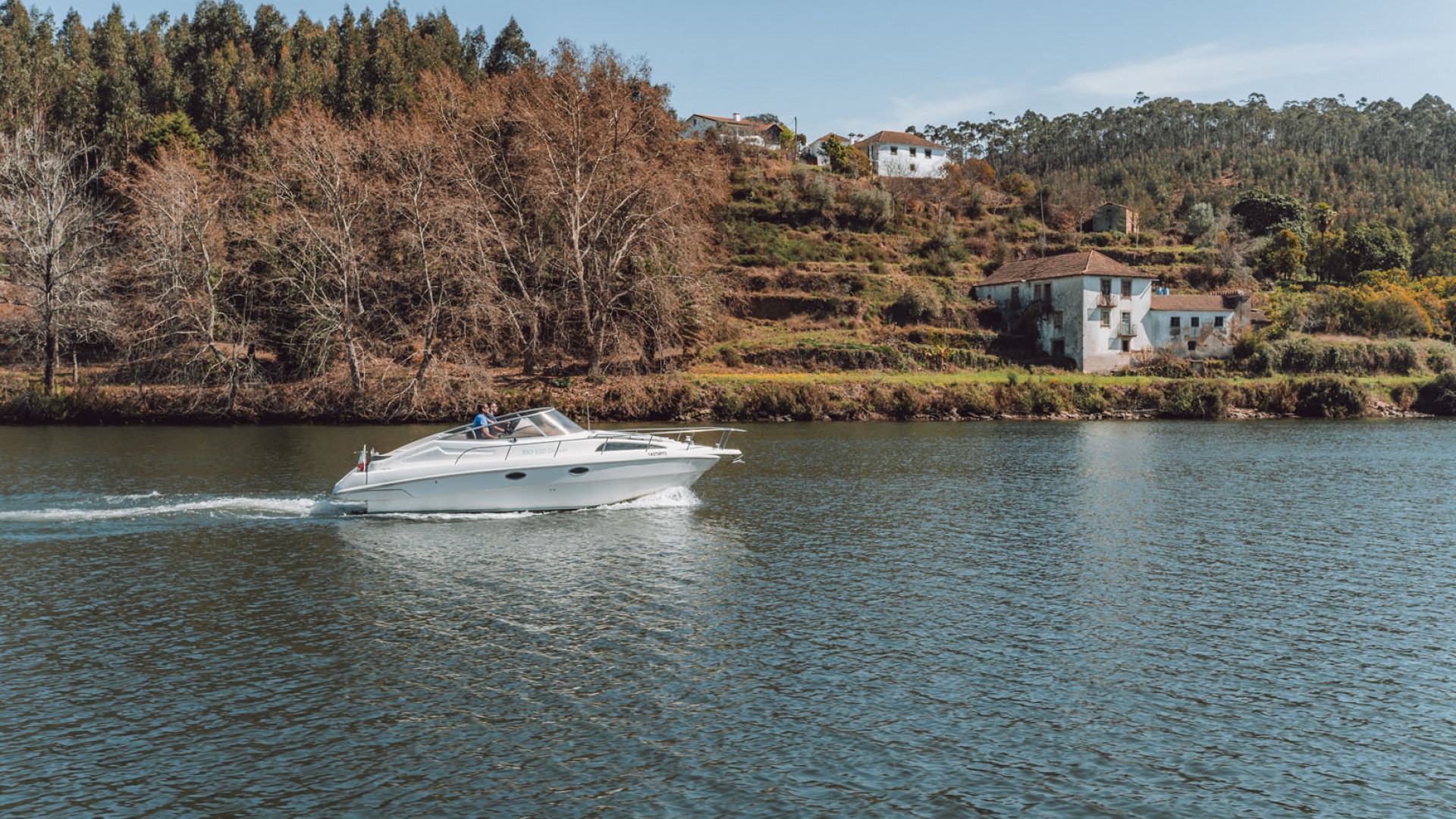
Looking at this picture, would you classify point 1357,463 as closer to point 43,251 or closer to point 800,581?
point 800,581

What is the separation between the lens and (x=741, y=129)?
128m

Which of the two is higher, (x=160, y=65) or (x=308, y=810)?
(x=160, y=65)

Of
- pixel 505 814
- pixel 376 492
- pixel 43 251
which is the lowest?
pixel 505 814

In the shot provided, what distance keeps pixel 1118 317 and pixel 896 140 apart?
58.7 meters

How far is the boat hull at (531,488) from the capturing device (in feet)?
84.2

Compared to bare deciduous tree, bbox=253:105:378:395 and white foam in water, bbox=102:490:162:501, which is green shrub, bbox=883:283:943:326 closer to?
bare deciduous tree, bbox=253:105:378:395

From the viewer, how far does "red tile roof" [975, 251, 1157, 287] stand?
81500mm

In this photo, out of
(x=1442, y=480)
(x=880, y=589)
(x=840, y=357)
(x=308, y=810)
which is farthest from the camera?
(x=840, y=357)

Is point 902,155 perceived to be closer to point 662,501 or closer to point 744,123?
point 744,123

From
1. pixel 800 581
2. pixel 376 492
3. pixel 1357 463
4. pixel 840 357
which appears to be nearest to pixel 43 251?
pixel 376 492

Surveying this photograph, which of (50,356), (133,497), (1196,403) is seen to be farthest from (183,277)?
(1196,403)

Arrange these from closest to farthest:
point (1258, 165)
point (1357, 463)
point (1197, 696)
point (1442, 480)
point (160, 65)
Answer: point (1197, 696) < point (1442, 480) < point (1357, 463) < point (160, 65) < point (1258, 165)

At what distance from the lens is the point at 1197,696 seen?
1303cm

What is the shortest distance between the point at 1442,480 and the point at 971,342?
4528 centimetres
